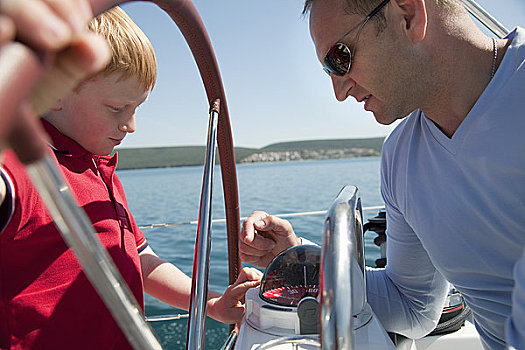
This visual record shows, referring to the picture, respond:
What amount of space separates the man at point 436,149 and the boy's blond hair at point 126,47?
48 centimetres

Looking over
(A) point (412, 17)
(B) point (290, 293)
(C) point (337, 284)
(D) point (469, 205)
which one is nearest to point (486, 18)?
(A) point (412, 17)

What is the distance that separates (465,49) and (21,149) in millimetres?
1197

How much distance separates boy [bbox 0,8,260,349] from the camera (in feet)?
2.71

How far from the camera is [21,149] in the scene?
0.19m

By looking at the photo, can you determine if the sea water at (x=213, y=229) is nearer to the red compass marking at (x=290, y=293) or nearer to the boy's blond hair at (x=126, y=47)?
the red compass marking at (x=290, y=293)

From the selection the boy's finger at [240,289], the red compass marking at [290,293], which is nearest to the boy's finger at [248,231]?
the boy's finger at [240,289]

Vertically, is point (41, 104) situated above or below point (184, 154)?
above

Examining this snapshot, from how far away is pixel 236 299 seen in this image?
112cm

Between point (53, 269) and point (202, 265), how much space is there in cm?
31

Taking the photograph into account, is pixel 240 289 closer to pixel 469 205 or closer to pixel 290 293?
pixel 290 293

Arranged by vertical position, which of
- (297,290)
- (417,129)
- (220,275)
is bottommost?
(220,275)

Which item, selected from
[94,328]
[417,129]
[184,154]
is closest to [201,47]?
[417,129]

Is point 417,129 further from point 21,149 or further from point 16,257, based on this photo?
point 21,149

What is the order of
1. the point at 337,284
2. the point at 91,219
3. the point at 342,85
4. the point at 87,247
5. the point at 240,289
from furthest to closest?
the point at 342,85, the point at 240,289, the point at 91,219, the point at 337,284, the point at 87,247
